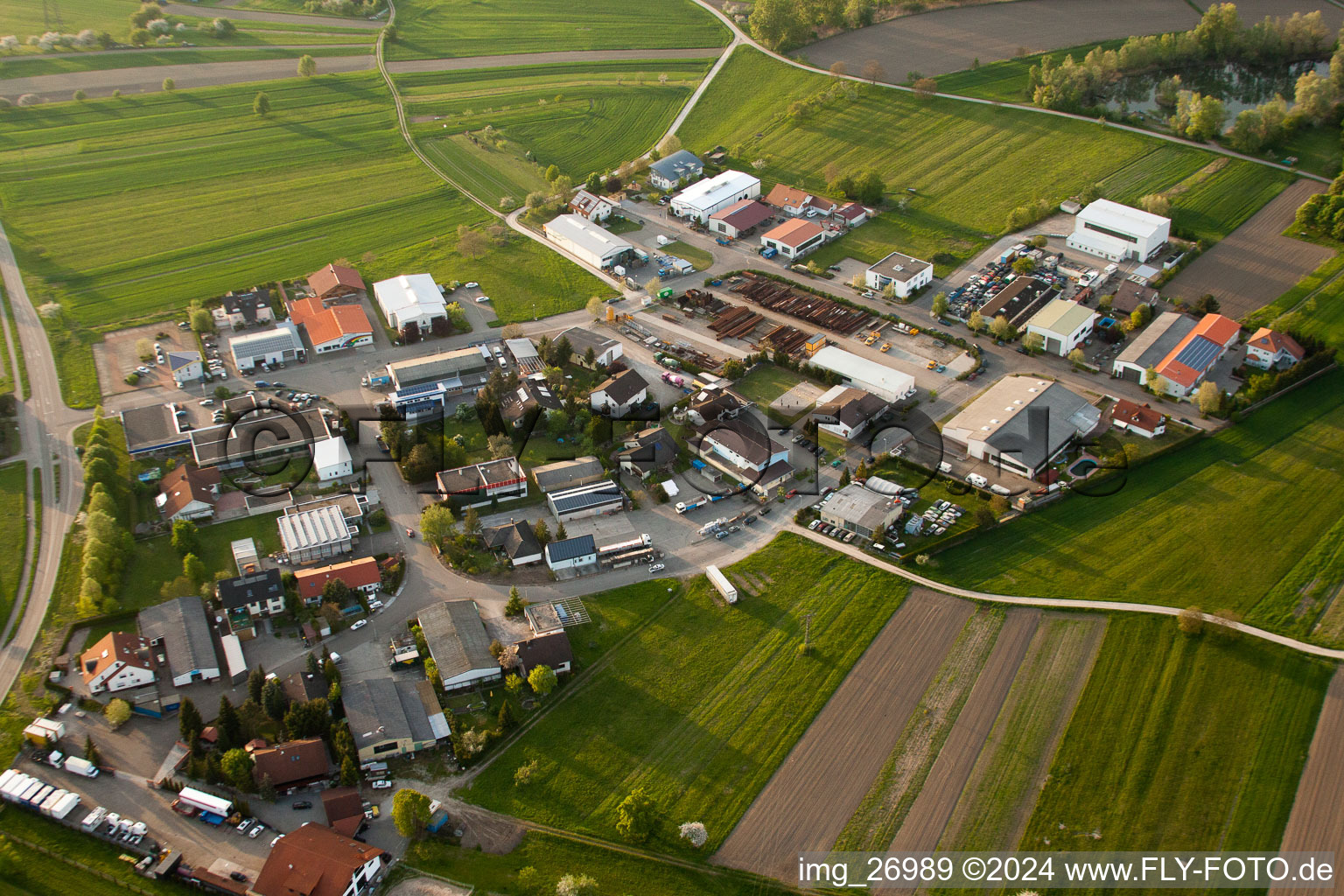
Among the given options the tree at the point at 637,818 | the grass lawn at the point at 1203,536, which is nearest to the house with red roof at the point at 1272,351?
the grass lawn at the point at 1203,536

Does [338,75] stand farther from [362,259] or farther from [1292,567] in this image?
[1292,567]

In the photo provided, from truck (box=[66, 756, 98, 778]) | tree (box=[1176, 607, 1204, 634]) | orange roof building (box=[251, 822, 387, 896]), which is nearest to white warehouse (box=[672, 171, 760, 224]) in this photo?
tree (box=[1176, 607, 1204, 634])

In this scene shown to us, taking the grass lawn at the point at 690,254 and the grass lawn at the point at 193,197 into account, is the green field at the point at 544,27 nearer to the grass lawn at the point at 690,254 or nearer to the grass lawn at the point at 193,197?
the grass lawn at the point at 193,197

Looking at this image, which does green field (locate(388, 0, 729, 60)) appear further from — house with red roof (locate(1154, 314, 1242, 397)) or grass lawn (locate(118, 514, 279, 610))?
grass lawn (locate(118, 514, 279, 610))

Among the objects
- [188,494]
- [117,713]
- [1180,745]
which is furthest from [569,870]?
[188,494]

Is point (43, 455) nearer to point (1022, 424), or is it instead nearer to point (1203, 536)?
point (1022, 424)

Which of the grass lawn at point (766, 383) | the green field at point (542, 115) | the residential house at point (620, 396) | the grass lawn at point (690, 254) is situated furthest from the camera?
the green field at point (542, 115)

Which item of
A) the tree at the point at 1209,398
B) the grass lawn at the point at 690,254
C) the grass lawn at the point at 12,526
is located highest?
the grass lawn at the point at 12,526
